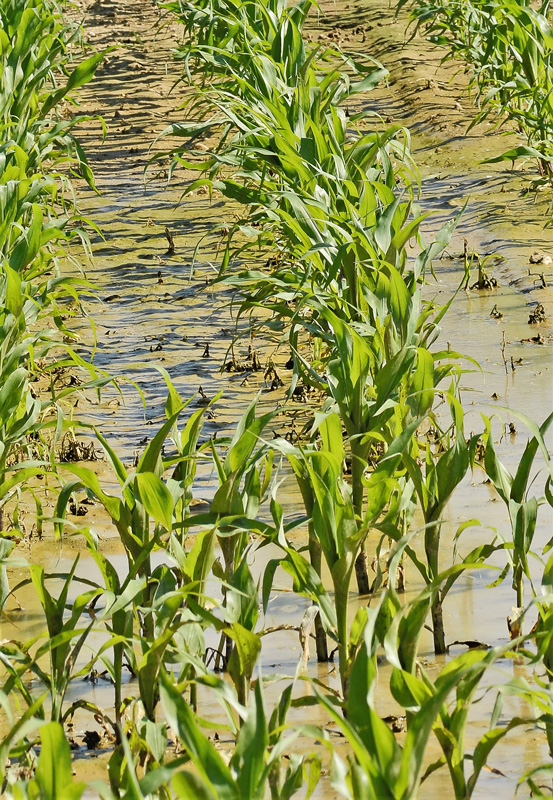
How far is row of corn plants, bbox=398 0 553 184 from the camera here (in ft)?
17.7

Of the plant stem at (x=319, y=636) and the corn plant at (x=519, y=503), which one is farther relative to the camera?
the plant stem at (x=319, y=636)

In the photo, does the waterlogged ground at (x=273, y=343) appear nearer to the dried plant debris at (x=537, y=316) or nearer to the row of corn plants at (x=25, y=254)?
the dried plant debris at (x=537, y=316)

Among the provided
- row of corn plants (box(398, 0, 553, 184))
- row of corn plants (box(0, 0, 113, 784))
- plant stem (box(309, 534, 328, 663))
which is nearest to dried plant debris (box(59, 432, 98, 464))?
row of corn plants (box(0, 0, 113, 784))

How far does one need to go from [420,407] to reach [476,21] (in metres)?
4.90

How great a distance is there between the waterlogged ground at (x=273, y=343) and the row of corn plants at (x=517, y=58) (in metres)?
0.47

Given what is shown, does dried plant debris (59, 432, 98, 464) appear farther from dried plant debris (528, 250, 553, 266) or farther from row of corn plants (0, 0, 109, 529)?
dried plant debris (528, 250, 553, 266)

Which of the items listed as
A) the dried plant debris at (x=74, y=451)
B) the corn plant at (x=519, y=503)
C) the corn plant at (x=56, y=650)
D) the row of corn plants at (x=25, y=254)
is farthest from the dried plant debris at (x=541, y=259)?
the corn plant at (x=56, y=650)

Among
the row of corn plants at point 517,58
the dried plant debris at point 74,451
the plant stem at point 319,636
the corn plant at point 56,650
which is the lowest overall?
the dried plant debris at point 74,451

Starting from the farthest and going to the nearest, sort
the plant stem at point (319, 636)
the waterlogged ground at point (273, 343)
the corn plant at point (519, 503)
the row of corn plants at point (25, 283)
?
the row of corn plants at point (25, 283) → the waterlogged ground at point (273, 343) → the plant stem at point (319, 636) → the corn plant at point (519, 503)

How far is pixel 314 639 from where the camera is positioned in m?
2.66

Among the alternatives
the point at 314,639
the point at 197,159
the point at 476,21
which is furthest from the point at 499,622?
the point at 197,159

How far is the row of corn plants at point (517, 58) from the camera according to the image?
5387mm

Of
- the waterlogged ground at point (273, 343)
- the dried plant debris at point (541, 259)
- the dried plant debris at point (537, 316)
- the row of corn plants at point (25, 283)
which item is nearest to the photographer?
the waterlogged ground at point (273, 343)

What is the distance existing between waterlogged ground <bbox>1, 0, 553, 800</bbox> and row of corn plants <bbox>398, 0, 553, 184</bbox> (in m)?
0.47
